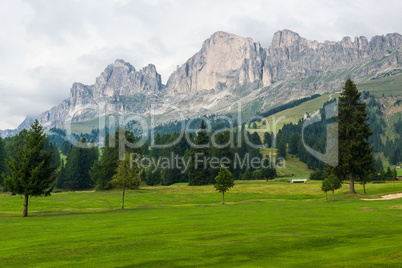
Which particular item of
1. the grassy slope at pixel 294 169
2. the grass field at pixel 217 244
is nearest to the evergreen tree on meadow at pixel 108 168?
the grass field at pixel 217 244

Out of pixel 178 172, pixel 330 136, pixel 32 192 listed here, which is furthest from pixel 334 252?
pixel 178 172

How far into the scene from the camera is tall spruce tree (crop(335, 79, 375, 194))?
62.5m

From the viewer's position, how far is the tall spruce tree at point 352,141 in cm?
6250

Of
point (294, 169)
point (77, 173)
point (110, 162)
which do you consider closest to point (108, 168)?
point (110, 162)

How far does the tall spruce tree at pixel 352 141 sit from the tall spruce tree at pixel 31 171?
53056mm

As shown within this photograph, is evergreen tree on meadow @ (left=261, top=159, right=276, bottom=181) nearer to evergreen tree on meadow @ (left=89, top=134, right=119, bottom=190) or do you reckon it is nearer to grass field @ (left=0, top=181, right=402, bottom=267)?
evergreen tree on meadow @ (left=89, top=134, right=119, bottom=190)

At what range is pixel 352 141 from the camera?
206ft

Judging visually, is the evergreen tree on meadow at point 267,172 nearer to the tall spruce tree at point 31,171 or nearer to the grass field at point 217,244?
the tall spruce tree at point 31,171

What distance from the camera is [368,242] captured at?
818 inches

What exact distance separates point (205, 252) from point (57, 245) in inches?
435

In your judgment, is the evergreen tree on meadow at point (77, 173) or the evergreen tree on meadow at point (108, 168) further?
the evergreen tree on meadow at point (77, 173)

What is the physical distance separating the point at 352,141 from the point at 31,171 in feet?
189

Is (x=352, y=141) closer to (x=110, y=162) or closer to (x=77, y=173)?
(x=110, y=162)

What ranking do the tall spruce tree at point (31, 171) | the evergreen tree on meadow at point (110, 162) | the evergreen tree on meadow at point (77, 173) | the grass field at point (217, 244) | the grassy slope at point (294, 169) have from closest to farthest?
the grass field at point (217, 244) → the tall spruce tree at point (31, 171) → the evergreen tree on meadow at point (110, 162) → the evergreen tree on meadow at point (77, 173) → the grassy slope at point (294, 169)
